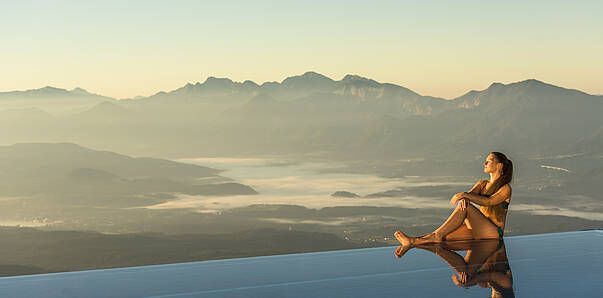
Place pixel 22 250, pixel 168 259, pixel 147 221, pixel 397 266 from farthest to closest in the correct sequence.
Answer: pixel 147 221 → pixel 22 250 → pixel 168 259 → pixel 397 266

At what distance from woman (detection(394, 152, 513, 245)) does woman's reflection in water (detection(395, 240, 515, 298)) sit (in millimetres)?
140

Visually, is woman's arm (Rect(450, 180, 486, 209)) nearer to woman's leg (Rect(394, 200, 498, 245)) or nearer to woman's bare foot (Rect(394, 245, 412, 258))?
woman's leg (Rect(394, 200, 498, 245))

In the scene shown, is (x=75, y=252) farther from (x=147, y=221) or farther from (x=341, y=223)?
(x=341, y=223)

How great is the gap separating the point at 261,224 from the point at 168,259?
154 feet

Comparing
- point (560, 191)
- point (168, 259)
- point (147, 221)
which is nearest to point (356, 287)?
point (168, 259)

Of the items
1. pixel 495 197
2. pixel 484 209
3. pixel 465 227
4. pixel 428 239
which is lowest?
pixel 428 239

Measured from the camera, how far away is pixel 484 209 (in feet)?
28.3

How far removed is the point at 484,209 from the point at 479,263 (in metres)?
1.26

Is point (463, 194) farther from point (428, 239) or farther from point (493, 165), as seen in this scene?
point (428, 239)

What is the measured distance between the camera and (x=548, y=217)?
6639 inches

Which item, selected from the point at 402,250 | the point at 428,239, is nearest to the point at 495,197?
the point at 428,239

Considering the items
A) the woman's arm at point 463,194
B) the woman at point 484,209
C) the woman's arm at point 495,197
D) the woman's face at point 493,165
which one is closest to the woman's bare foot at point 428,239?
the woman at point 484,209

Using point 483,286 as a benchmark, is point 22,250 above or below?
below

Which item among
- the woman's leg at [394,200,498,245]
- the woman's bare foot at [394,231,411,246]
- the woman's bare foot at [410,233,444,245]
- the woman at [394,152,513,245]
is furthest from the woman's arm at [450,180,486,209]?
the woman's bare foot at [394,231,411,246]
